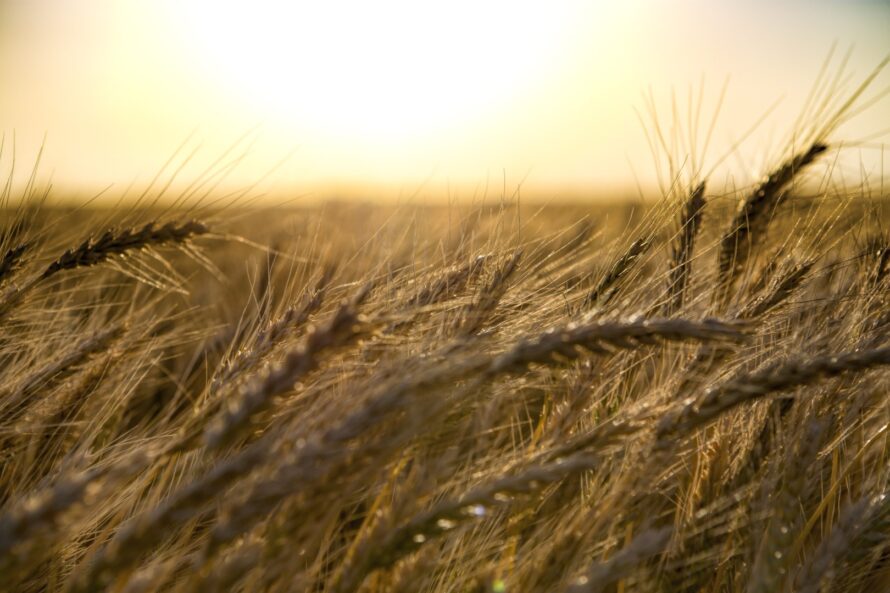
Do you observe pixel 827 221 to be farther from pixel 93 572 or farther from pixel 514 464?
pixel 93 572

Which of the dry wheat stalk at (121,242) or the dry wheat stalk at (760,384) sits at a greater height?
the dry wheat stalk at (121,242)

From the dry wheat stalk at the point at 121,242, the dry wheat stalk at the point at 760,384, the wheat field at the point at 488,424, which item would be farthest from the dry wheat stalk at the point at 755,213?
the dry wheat stalk at the point at 121,242

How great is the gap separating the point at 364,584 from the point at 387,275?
659 mm

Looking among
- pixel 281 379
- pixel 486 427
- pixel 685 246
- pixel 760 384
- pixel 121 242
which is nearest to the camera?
pixel 281 379

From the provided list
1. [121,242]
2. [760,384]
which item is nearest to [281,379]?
[760,384]

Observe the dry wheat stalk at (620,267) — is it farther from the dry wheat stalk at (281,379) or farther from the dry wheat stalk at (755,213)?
the dry wheat stalk at (281,379)

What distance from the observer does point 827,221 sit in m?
1.94

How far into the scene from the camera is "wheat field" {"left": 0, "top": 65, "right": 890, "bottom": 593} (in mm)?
910

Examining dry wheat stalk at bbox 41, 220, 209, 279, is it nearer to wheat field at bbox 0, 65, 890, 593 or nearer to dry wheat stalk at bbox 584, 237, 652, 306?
wheat field at bbox 0, 65, 890, 593

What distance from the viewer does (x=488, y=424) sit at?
1.52 meters

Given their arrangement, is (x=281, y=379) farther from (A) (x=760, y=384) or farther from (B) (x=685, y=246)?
(B) (x=685, y=246)

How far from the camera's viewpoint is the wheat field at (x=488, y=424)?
35.8 inches

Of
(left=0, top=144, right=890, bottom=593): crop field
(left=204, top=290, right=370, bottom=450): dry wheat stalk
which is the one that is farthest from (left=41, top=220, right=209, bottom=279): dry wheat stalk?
(left=204, top=290, right=370, bottom=450): dry wheat stalk

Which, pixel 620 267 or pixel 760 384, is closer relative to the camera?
pixel 760 384
